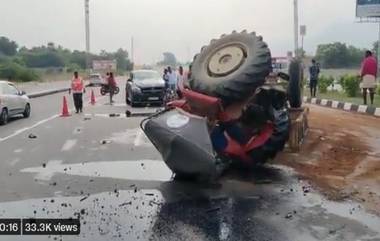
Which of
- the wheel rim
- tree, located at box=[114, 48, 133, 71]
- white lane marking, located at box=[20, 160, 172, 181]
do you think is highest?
tree, located at box=[114, 48, 133, 71]

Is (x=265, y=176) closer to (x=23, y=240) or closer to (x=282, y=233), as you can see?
(x=282, y=233)

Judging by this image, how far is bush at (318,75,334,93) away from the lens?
3192 centimetres

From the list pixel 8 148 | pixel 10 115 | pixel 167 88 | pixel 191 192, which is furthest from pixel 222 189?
pixel 167 88

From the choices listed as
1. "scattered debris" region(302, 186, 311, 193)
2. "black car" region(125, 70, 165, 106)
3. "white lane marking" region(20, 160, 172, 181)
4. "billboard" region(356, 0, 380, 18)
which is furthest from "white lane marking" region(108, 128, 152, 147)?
"billboard" region(356, 0, 380, 18)

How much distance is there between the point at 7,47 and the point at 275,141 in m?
115

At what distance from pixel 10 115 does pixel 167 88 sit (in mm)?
9100

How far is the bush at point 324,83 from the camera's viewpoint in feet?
105

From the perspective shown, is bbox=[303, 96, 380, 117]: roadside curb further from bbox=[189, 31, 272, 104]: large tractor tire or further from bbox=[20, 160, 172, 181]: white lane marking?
bbox=[20, 160, 172, 181]: white lane marking

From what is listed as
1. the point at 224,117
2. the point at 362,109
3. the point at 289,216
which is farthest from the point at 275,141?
the point at 362,109

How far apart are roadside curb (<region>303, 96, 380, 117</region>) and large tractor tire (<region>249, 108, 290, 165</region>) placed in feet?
32.4

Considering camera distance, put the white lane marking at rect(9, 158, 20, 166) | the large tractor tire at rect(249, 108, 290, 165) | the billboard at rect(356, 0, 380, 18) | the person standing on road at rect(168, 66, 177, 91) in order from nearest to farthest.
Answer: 1. the large tractor tire at rect(249, 108, 290, 165)
2. the white lane marking at rect(9, 158, 20, 166)
3. the person standing on road at rect(168, 66, 177, 91)
4. the billboard at rect(356, 0, 380, 18)

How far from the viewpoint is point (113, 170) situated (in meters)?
9.52

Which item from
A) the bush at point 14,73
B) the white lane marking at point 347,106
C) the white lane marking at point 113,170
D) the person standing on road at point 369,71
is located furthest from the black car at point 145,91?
the bush at point 14,73

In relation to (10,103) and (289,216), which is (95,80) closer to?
(10,103)
